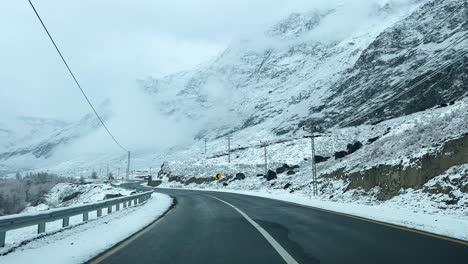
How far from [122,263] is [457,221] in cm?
1022

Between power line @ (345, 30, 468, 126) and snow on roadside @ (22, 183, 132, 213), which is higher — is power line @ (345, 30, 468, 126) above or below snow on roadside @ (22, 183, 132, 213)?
above

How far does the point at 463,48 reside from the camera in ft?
438

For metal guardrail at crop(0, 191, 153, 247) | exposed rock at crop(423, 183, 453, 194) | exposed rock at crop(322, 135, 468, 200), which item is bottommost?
metal guardrail at crop(0, 191, 153, 247)

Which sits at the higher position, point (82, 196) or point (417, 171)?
point (417, 171)

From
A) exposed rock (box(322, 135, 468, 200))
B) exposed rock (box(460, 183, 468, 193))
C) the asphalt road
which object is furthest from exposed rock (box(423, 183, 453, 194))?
the asphalt road

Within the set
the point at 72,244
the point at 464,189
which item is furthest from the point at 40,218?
the point at 464,189

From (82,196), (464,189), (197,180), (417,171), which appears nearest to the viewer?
(464,189)

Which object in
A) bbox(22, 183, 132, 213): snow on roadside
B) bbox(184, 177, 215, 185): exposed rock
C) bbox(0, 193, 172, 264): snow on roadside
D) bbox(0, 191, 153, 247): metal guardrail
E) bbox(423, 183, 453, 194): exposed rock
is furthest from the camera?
bbox(184, 177, 215, 185): exposed rock

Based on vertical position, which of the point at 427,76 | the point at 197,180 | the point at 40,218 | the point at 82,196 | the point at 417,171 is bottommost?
the point at 82,196

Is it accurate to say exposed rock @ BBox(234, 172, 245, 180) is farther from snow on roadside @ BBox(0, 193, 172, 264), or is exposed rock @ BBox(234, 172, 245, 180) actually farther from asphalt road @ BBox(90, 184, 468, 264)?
asphalt road @ BBox(90, 184, 468, 264)

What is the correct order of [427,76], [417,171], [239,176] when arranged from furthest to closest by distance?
[427,76], [239,176], [417,171]

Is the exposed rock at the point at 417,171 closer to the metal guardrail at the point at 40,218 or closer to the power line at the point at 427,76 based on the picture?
the metal guardrail at the point at 40,218

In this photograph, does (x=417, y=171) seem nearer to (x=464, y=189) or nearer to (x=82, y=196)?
(x=464, y=189)

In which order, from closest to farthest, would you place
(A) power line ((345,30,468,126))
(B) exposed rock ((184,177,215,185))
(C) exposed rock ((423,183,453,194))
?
(C) exposed rock ((423,183,453,194))
(B) exposed rock ((184,177,215,185))
(A) power line ((345,30,468,126))
